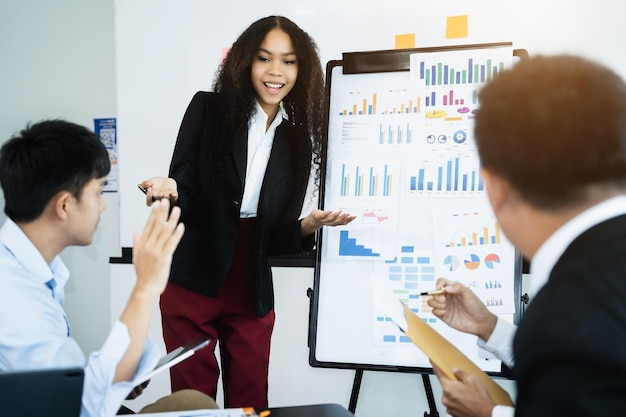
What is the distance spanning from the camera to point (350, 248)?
195 cm

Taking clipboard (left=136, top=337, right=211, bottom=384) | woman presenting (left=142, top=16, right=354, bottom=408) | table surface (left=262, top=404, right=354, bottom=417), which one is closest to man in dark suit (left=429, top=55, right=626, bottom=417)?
table surface (left=262, top=404, right=354, bottom=417)

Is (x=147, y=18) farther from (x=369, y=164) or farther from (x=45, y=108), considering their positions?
(x=369, y=164)

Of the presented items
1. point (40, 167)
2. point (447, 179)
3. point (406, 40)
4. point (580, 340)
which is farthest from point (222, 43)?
point (580, 340)

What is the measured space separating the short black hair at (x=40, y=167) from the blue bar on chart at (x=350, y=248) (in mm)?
1011

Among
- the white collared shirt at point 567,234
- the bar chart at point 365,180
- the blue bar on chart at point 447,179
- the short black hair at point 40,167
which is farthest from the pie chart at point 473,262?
the short black hair at point 40,167

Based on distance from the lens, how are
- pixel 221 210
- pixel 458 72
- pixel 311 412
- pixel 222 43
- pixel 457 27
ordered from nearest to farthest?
pixel 311 412, pixel 221 210, pixel 458 72, pixel 457 27, pixel 222 43

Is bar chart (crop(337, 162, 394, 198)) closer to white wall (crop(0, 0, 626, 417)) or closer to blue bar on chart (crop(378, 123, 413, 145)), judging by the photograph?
blue bar on chart (crop(378, 123, 413, 145))

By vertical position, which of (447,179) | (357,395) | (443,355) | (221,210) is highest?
(447,179)

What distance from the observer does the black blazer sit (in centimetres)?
178

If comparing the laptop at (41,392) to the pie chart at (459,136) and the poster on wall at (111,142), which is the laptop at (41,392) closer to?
the pie chart at (459,136)

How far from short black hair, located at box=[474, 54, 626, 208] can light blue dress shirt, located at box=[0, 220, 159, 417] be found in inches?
26.6

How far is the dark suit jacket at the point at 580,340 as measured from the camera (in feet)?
2.02

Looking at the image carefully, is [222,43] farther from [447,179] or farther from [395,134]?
[447,179]

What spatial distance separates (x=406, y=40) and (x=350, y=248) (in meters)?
0.87
